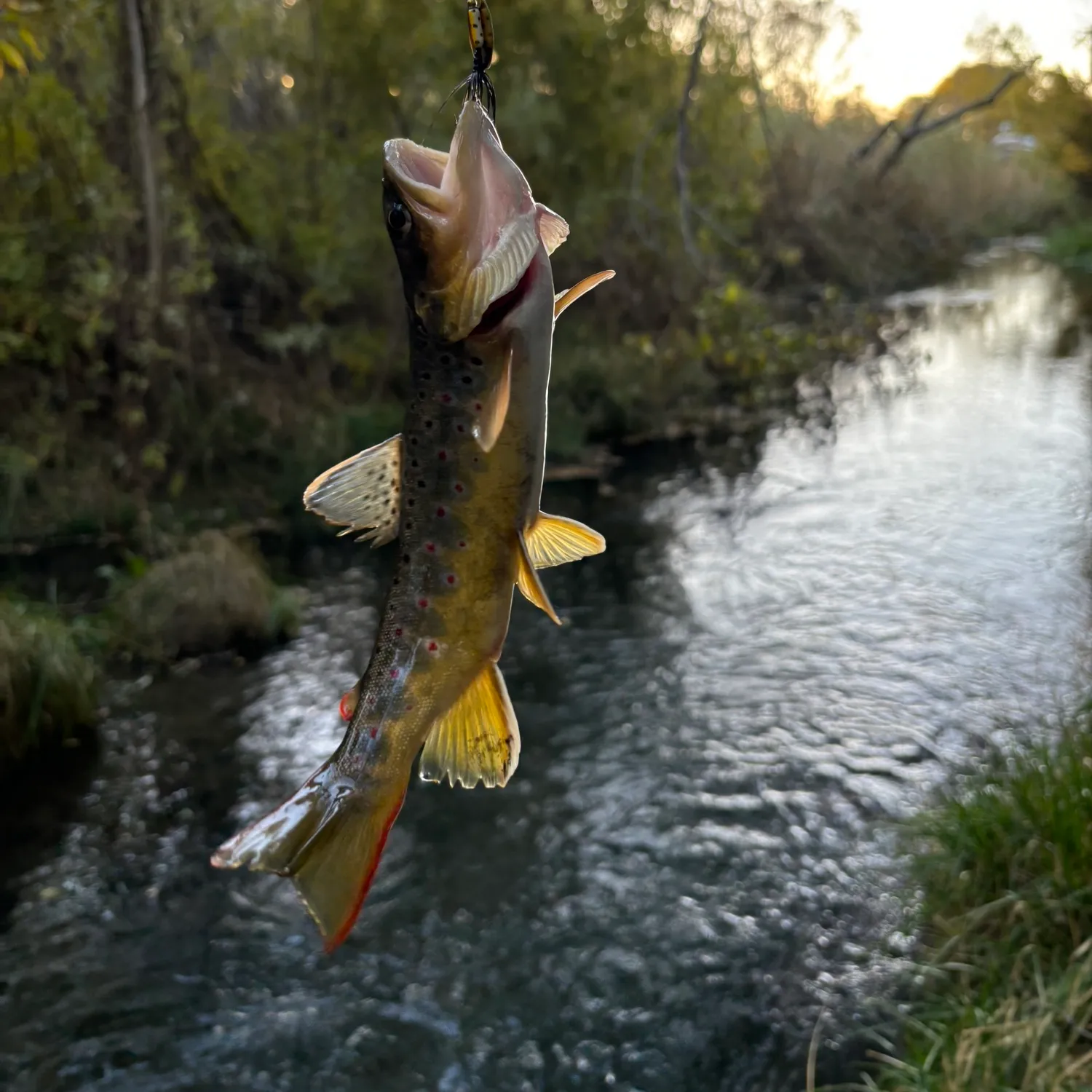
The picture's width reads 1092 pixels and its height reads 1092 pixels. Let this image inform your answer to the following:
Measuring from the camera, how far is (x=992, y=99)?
7645 mm

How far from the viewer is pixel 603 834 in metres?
6.82

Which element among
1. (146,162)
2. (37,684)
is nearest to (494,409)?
(37,684)

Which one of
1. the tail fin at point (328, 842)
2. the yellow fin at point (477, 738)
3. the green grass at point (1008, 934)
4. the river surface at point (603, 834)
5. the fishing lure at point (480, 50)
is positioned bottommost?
the river surface at point (603, 834)

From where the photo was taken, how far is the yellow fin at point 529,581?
147 centimetres

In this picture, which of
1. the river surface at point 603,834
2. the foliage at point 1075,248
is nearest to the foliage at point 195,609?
the river surface at point 603,834

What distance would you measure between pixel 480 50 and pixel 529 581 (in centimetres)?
70

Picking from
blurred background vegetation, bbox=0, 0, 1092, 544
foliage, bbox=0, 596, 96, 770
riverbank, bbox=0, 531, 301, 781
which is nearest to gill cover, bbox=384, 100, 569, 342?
foliage, bbox=0, 596, 96, 770

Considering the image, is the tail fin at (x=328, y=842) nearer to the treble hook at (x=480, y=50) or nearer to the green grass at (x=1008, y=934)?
the treble hook at (x=480, y=50)

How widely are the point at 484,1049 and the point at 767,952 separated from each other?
1623 mm

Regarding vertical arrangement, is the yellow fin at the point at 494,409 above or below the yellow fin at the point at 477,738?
above

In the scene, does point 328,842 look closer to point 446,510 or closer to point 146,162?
point 446,510

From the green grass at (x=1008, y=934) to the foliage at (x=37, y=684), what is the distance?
19.2 feet

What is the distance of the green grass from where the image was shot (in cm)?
375

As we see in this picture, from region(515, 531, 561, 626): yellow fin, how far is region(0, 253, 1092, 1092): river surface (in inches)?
169
